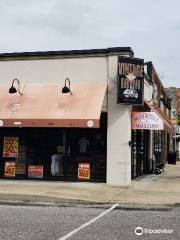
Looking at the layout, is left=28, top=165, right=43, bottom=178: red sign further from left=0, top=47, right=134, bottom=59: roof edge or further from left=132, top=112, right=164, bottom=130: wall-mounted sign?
left=0, top=47, right=134, bottom=59: roof edge

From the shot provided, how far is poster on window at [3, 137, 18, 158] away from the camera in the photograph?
21.4 meters

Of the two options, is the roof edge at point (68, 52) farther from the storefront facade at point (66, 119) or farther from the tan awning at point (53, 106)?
the tan awning at point (53, 106)

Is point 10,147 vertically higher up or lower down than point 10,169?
higher up

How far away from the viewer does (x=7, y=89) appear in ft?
70.2

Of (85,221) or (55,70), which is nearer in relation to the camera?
(85,221)

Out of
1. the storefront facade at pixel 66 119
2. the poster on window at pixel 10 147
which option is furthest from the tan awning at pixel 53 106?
the poster on window at pixel 10 147

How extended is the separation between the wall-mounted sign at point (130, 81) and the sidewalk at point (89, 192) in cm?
329

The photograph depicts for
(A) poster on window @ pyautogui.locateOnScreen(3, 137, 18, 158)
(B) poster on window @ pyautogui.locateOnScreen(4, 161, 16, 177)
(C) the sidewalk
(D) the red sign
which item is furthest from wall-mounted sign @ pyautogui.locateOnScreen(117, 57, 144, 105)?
(B) poster on window @ pyautogui.locateOnScreen(4, 161, 16, 177)

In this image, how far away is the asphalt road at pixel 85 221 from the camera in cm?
980

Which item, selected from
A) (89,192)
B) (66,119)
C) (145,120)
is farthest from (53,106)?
(89,192)

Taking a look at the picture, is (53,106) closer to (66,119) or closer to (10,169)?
(66,119)

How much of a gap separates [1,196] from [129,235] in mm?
6679

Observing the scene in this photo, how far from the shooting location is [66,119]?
761 inches

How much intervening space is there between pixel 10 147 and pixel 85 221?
10406 mm
